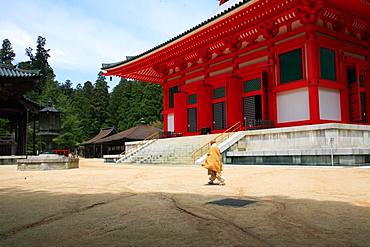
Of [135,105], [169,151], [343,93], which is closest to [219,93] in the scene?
[169,151]

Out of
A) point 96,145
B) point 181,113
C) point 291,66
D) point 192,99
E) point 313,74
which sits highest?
point 291,66

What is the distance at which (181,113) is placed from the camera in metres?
21.0

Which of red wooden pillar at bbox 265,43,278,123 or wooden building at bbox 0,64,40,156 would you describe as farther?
wooden building at bbox 0,64,40,156

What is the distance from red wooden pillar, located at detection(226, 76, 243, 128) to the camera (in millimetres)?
17047

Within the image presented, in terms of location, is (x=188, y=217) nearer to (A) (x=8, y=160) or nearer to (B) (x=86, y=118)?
(A) (x=8, y=160)

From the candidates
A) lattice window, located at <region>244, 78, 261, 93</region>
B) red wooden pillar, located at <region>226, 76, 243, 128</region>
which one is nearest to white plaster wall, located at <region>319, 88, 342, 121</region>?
lattice window, located at <region>244, 78, 261, 93</region>

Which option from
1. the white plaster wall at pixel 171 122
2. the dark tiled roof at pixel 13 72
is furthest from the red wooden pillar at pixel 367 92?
the dark tiled roof at pixel 13 72

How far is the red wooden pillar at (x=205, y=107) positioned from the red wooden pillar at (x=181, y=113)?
1894 millimetres

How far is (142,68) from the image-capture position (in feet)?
72.9

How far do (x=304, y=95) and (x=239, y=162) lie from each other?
14.5 ft

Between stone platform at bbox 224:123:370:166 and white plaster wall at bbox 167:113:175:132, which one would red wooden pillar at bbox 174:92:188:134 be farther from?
stone platform at bbox 224:123:370:166

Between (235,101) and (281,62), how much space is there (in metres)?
3.13

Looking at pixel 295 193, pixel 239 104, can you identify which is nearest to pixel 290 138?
pixel 239 104

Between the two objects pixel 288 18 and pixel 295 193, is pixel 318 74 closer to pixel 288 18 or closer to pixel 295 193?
pixel 288 18
